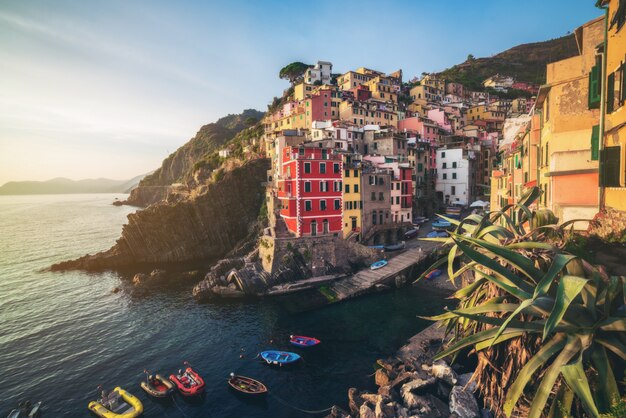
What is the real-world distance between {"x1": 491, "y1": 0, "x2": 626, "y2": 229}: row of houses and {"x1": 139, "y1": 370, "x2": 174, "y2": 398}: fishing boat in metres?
30.8

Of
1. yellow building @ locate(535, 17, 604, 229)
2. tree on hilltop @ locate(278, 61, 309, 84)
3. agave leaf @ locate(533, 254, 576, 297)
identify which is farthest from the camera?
tree on hilltop @ locate(278, 61, 309, 84)

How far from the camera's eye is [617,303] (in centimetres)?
765

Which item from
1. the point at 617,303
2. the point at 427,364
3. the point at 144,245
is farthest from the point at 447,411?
the point at 144,245

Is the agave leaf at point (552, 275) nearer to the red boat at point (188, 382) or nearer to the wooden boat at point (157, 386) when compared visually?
the red boat at point (188, 382)

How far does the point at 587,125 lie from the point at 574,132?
1.95 feet

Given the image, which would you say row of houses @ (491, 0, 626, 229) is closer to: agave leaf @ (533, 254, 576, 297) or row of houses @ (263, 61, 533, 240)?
agave leaf @ (533, 254, 576, 297)

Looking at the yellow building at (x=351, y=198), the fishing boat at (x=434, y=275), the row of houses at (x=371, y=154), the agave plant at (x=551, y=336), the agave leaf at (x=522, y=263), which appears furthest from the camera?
the yellow building at (x=351, y=198)

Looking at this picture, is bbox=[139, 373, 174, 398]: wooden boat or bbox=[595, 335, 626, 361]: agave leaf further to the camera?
bbox=[139, 373, 174, 398]: wooden boat

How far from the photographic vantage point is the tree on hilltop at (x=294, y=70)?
4663 inches

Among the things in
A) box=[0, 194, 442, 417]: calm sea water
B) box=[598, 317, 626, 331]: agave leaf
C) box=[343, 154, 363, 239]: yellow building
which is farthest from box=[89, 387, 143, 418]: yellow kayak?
box=[343, 154, 363, 239]: yellow building

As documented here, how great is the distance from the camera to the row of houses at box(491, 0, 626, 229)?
11844 mm

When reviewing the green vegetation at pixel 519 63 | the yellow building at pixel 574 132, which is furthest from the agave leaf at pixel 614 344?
the green vegetation at pixel 519 63

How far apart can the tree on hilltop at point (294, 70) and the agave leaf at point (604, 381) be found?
12569 cm

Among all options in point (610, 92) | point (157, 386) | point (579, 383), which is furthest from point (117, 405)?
point (610, 92)
